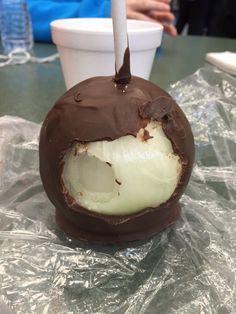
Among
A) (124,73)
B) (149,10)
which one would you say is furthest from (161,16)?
(124,73)

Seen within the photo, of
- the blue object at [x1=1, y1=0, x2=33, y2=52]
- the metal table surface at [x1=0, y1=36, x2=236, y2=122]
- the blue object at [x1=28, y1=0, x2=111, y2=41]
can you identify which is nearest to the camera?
the metal table surface at [x1=0, y1=36, x2=236, y2=122]

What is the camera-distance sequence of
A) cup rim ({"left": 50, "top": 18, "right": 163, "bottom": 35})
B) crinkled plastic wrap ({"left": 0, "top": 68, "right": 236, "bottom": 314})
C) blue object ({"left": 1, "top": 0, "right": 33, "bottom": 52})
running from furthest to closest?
blue object ({"left": 1, "top": 0, "right": 33, "bottom": 52}) → cup rim ({"left": 50, "top": 18, "right": 163, "bottom": 35}) → crinkled plastic wrap ({"left": 0, "top": 68, "right": 236, "bottom": 314})

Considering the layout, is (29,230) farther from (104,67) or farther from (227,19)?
(227,19)

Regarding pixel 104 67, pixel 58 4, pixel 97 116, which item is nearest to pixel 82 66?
pixel 104 67

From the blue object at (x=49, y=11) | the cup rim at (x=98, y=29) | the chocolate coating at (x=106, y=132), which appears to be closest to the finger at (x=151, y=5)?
the blue object at (x=49, y=11)

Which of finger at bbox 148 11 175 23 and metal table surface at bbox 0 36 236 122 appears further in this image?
finger at bbox 148 11 175 23

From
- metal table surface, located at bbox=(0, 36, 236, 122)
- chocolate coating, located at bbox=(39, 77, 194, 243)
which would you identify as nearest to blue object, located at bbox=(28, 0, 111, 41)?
metal table surface, located at bbox=(0, 36, 236, 122)

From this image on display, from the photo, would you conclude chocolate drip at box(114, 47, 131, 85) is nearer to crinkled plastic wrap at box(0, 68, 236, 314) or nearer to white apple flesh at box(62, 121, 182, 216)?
white apple flesh at box(62, 121, 182, 216)
